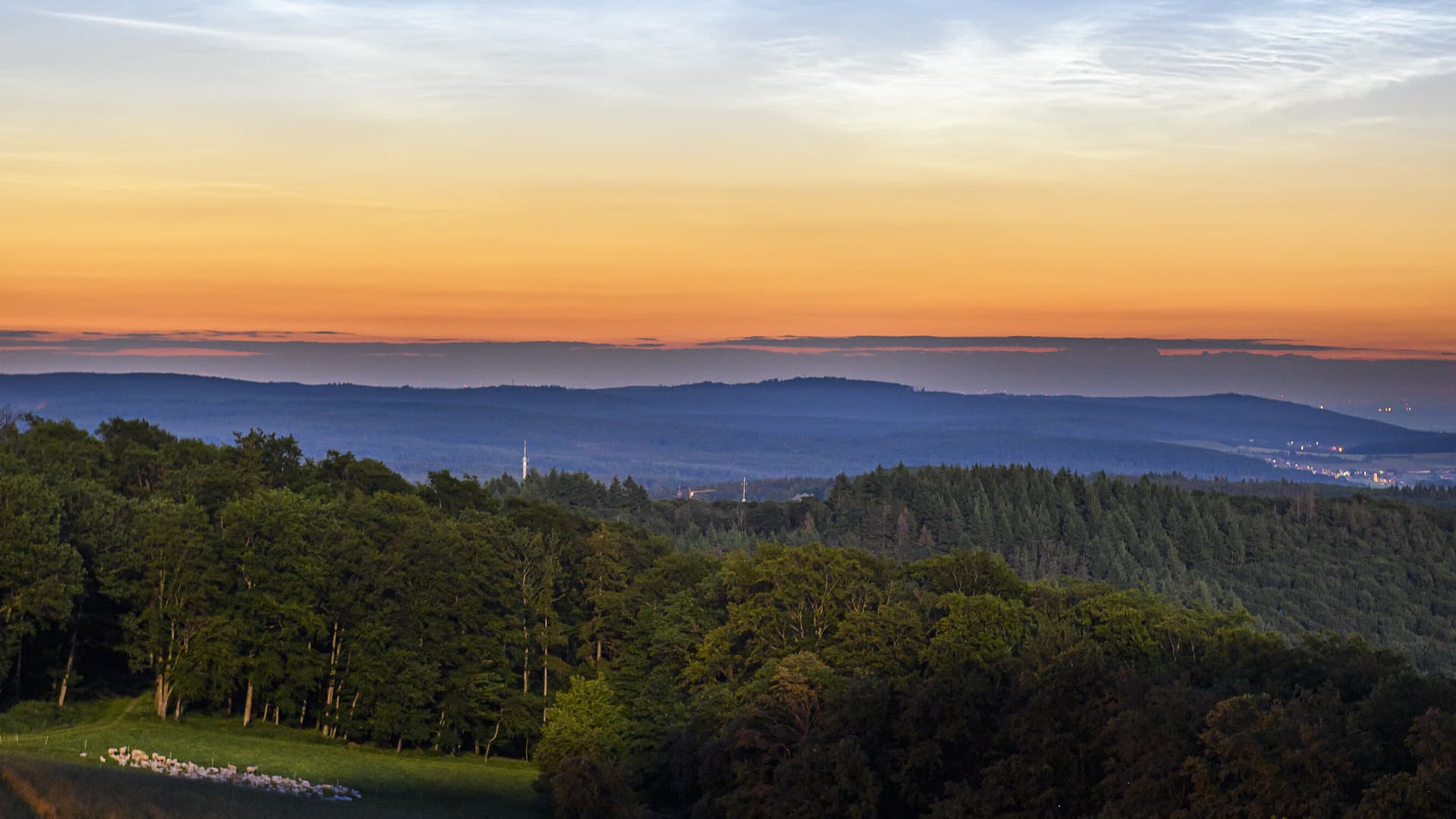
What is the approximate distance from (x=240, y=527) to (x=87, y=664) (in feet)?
33.5

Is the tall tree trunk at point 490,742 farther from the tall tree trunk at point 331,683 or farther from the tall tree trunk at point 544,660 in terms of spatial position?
the tall tree trunk at point 331,683

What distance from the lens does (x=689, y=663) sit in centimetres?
7344

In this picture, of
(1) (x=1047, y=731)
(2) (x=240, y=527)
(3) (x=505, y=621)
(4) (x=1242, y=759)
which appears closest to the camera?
(4) (x=1242, y=759)

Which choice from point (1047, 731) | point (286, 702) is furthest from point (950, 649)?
point (286, 702)

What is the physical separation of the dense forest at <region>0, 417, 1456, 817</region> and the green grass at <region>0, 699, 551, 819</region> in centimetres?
168

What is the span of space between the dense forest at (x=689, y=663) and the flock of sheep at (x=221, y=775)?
9.40 meters

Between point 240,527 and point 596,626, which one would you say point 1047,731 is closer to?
point 596,626

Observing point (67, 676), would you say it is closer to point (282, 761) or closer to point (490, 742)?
point (282, 761)

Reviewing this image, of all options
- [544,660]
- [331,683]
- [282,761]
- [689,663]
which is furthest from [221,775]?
[689,663]

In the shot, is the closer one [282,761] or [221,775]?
[221,775]

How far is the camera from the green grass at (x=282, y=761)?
157 ft

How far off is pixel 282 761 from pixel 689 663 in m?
23.3

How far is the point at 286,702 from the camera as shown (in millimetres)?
65250

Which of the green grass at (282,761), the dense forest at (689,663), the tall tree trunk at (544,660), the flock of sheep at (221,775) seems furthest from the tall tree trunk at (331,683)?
the flock of sheep at (221,775)
